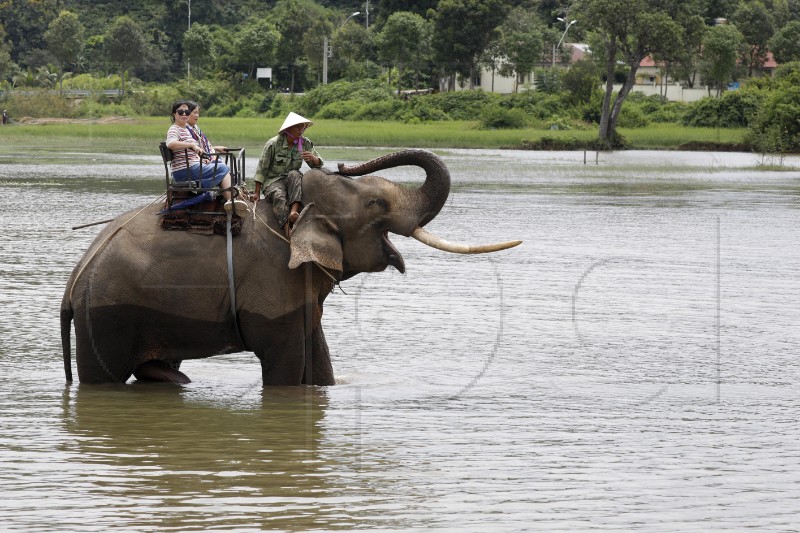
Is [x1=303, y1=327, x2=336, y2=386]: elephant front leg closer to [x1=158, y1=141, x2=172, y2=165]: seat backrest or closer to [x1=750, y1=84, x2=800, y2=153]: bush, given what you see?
[x1=158, y1=141, x2=172, y2=165]: seat backrest

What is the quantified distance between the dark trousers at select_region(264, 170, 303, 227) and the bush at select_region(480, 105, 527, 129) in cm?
5454

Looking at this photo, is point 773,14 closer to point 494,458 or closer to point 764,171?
point 764,171

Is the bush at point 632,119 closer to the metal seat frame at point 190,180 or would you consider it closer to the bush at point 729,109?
the bush at point 729,109

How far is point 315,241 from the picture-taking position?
28.1 ft

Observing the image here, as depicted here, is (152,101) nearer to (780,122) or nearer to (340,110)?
(340,110)

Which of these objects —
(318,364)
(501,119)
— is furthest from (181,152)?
(501,119)

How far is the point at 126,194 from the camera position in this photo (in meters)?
28.2

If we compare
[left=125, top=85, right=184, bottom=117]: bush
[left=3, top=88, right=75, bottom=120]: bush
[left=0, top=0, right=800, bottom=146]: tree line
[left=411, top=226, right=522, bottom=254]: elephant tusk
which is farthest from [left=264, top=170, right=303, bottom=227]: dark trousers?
[left=125, top=85, right=184, bottom=117]: bush

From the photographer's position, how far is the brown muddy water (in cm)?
667

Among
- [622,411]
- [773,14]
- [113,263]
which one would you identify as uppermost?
[773,14]

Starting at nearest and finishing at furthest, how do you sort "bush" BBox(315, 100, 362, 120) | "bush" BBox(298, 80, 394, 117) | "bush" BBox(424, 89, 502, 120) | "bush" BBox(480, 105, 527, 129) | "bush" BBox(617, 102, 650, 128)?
"bush" BBox(480, 105, 527, 129)
"bush" BBox(617, 102, 650, 128)
"bush" BBox(424, 89, 502, 120)
"bush" BBox(315, 100, 362, 120)
"bush" BBox(298, 80, 394, 117)

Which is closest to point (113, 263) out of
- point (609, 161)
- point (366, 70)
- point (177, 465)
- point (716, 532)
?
point (177, 465)

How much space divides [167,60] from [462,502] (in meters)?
96.3

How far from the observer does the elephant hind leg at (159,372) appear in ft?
30.5
